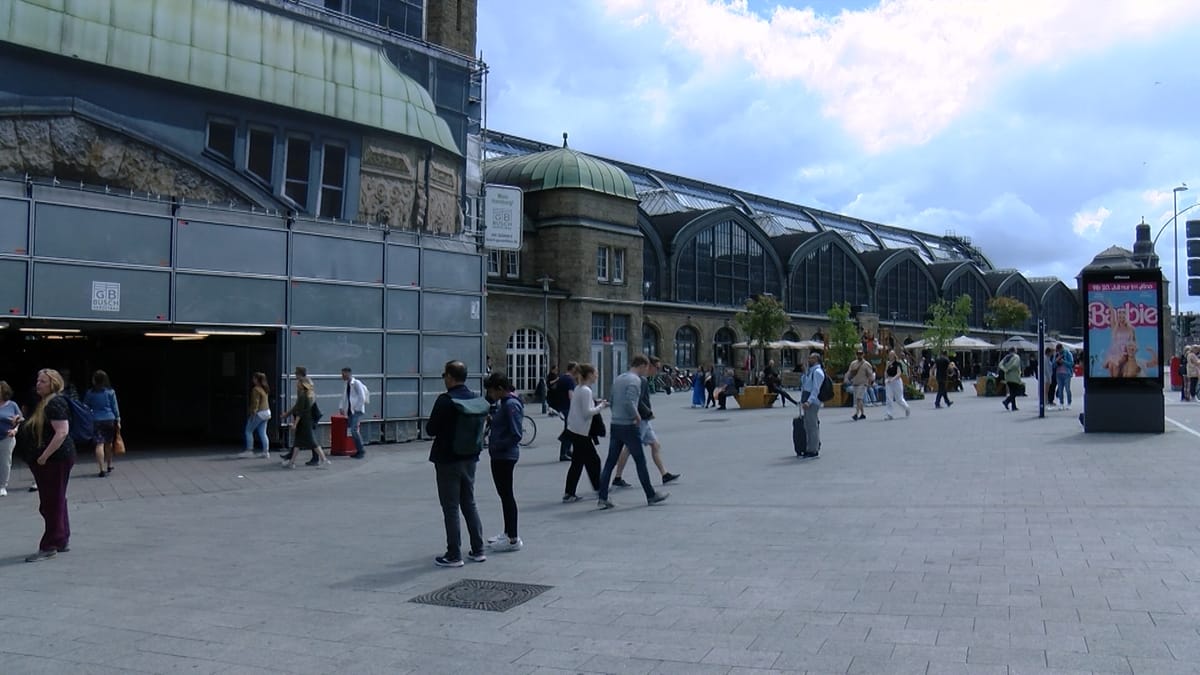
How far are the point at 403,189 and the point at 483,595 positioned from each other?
54.0 feet

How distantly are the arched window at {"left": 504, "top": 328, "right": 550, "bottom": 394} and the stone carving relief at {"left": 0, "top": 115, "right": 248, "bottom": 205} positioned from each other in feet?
69.2

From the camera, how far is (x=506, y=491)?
8.66 meters

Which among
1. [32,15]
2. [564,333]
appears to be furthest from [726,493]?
[564,333]

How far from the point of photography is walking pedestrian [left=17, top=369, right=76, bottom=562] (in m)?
8.42

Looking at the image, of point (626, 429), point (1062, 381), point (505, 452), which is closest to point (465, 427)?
point (505, 452)

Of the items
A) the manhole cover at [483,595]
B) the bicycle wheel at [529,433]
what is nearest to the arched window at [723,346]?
the bicycle wheel at [529,433]

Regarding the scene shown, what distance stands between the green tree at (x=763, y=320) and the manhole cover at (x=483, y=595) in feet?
133

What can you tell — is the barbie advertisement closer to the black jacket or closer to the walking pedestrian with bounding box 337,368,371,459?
the walking pedestrian with bounding box 337,368,371,459

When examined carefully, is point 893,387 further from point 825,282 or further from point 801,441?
point 825,282

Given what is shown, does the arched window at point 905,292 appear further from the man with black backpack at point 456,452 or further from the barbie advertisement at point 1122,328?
the man with black backpack at point 456,452

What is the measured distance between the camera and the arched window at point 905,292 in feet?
233

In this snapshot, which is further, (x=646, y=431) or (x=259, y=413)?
(x=259, y=413)

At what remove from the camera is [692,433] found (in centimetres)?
2186

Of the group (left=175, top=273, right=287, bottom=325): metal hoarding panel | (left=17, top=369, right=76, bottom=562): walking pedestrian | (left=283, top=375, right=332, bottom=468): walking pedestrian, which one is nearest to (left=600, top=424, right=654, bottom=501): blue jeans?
(left=17, top=369, right=76, bottom=562): walking pedestrian
